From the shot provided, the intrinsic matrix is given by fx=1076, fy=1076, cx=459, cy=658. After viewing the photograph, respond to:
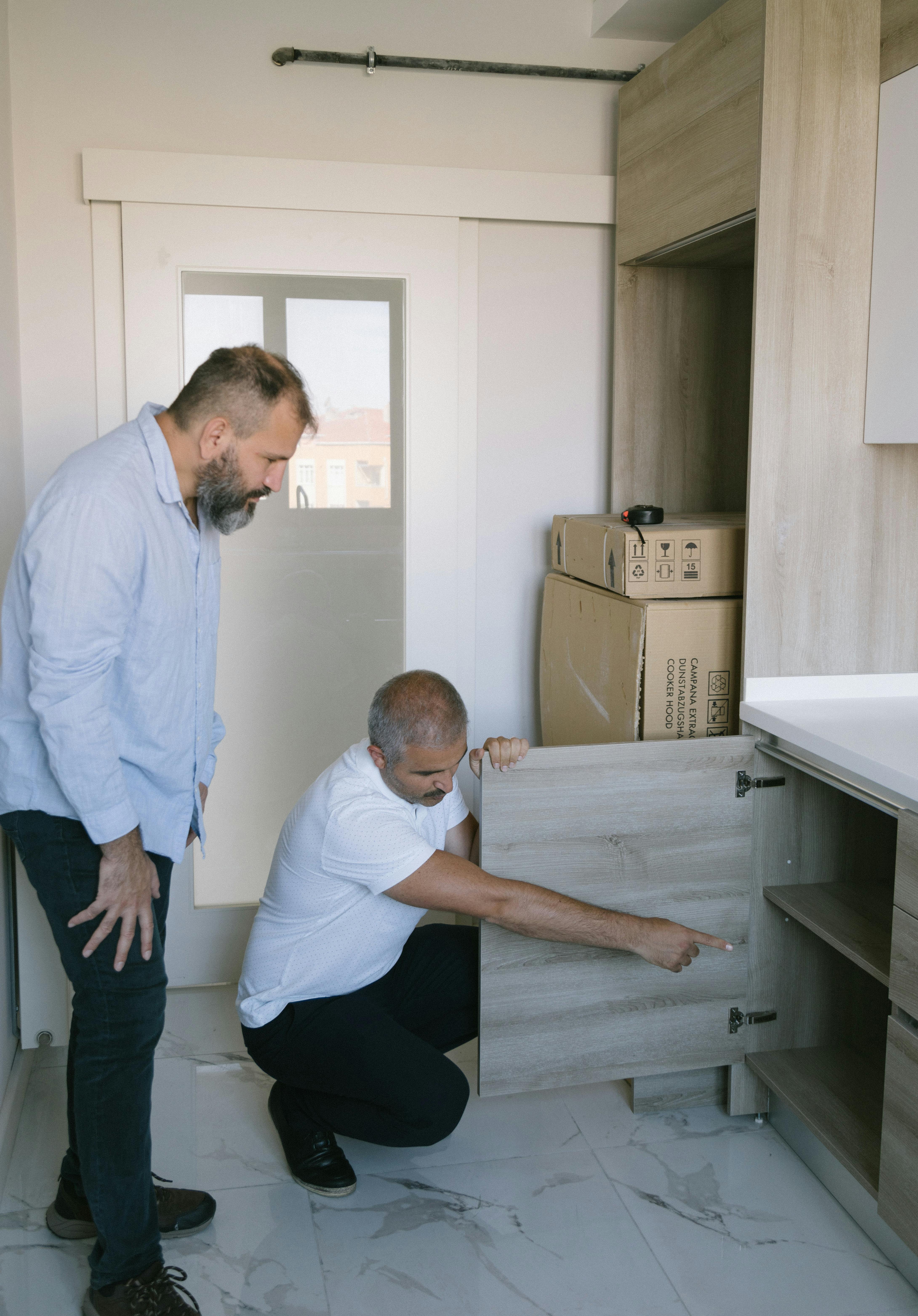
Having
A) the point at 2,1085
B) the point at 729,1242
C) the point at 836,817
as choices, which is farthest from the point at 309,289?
the point at 729,1242

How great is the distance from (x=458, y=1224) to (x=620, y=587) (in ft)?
4.01

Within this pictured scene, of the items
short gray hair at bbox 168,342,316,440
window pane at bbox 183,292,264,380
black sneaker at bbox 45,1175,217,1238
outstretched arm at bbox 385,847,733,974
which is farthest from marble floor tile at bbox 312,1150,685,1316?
window pane at bbox 183,292,264,380

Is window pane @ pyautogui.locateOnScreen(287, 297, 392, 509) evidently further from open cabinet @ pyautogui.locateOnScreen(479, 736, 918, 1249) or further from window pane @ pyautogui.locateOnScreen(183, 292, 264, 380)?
open cabinet @ pyautogui.locateOnScreen(479, 736, 918, 1249)

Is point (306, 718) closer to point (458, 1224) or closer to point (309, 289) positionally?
point (309, 289)

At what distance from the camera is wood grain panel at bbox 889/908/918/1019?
1.62 meters

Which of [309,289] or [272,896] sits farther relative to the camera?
[309,289]

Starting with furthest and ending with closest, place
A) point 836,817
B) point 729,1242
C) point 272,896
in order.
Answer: point 836,817 → point 272,896 → point 729,1242

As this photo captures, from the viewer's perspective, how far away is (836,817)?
2160mm

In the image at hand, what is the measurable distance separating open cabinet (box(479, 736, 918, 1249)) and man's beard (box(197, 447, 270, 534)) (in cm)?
62

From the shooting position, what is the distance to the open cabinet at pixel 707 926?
1.94 m

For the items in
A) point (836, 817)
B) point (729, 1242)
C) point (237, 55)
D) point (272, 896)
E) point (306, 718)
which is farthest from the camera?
point (306, 718)

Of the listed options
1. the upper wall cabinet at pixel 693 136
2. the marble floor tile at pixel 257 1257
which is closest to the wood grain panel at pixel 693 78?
the upper wall cabinet at pixel 693 136

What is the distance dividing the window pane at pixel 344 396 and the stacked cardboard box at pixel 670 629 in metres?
0.64

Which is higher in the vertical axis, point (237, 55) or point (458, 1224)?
point (237, 55)
